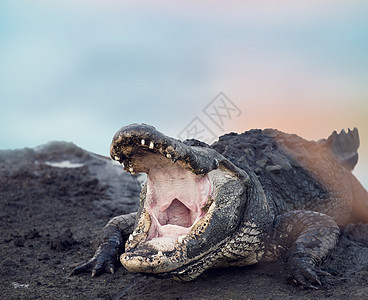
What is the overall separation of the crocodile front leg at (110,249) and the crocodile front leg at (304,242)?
184cm

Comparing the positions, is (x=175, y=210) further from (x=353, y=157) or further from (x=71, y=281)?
(x=353, y=157)

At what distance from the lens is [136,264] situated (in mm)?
3252

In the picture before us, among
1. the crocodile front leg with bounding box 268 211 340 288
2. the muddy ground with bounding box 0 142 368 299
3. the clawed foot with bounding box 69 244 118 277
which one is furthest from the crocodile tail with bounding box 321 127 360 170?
the clawed foot with bounding box 69 244 118 277

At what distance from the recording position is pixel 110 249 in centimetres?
482

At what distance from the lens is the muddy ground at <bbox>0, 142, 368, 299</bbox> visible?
379cm

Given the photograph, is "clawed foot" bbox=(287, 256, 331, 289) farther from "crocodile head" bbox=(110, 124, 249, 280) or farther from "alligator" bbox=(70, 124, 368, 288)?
"crocodile head" bbox=(110, 124, 249, 280)

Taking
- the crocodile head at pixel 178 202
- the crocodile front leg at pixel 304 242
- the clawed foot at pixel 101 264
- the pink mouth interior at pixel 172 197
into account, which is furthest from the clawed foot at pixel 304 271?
the clawed foot at pixel 101 264

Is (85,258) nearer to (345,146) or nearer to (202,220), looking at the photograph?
(202,220)

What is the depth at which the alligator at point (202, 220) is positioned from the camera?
10.9 feet

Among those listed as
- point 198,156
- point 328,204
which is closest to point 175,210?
point 198,156

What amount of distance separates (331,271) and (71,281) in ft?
9.25

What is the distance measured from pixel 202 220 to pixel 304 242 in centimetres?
124

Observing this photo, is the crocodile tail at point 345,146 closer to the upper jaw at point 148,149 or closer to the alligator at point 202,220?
the alligator at point 202,220

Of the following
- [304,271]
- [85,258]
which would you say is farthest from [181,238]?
[85,258]
